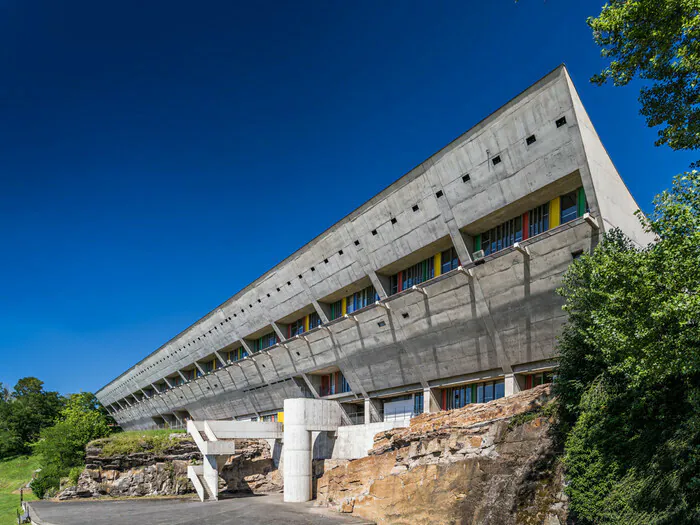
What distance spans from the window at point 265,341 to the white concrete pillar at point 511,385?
77.4 feet

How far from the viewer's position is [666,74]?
13.0 metres

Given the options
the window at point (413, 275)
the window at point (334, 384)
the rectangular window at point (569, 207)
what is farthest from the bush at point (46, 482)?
the rectangular window at point (569, 207)

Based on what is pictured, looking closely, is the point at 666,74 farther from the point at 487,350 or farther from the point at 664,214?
the point at 487,350

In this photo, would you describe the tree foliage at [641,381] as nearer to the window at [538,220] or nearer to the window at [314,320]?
the window at [538,220]

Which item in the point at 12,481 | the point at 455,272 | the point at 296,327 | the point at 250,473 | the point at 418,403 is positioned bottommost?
the point at 12,481

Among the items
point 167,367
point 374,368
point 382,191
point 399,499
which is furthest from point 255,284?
point 167,367

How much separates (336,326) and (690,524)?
22.6 meters

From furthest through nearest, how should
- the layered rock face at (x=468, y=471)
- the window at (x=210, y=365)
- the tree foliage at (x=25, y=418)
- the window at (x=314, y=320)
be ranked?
the tree foliage at (x=25, y=418), the window at (x=210, y=365), the window at (x=314, y=320), the layered rock face at (x=468, y=471)

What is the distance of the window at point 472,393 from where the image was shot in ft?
85.5

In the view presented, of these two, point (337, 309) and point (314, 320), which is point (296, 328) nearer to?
point (314, 320)

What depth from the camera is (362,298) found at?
32844 millimetres

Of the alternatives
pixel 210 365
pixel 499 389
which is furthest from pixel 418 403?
pixel 210 365

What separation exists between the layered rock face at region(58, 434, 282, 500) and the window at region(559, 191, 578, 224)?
25.0m

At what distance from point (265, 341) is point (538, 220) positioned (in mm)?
29244
